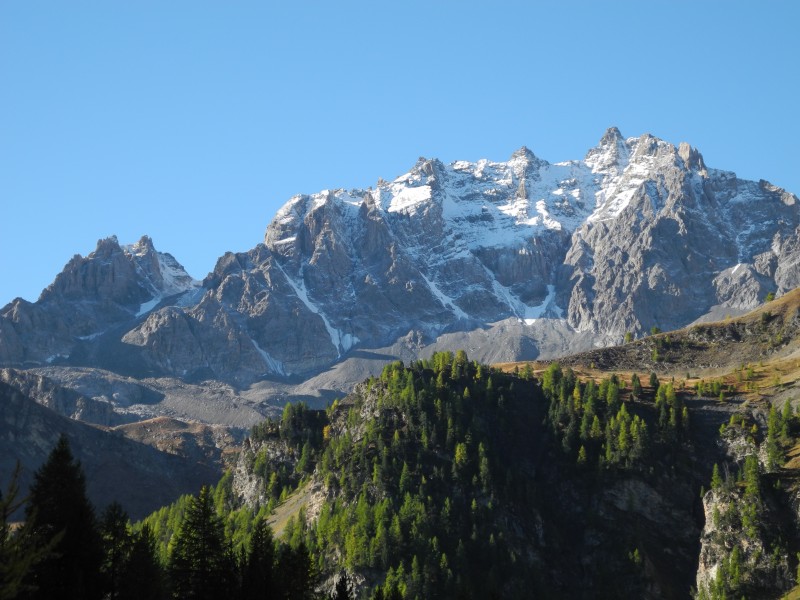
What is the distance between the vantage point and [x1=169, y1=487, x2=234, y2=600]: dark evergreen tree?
74125 mm

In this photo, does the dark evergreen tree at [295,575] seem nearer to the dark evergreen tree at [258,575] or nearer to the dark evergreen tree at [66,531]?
the dark evergreen tree at [258,575]

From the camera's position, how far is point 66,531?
5788cm

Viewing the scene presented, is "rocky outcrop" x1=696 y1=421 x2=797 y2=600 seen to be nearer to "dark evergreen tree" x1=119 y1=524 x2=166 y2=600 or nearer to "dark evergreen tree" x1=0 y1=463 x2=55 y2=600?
"dark evergreen tree" x1=119 y1=524 x2=166 y2=600

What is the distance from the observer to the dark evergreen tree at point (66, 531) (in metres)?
56.3

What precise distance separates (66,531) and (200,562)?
62.1 ft

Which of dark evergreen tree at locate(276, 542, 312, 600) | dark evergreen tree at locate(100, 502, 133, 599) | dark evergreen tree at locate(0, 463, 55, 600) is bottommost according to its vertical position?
dark evergreen tree at locate(276, 542, 312, 600)

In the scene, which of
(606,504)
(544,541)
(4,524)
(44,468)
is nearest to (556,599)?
(544,541)

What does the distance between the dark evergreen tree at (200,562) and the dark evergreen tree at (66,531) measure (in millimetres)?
14839

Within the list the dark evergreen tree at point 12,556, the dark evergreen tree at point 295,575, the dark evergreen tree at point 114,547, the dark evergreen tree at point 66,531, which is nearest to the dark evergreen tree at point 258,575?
the dark evergreen tree at point 295,575

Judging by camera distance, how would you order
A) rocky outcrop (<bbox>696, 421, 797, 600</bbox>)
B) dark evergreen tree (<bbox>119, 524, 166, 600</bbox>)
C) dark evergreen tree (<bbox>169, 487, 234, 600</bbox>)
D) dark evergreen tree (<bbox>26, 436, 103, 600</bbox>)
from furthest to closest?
rocky outcrop (<bbox>696, 421, 797, 600</bbox>)
dark evergreen tree (<bbox>169, 487, 234, 600</bbox>)
dark evergreen tree (<bbox>119, 524, 166, 600</bbox>)
dark evergreen tree (<bbox>26, 436, 103, 600</bbox>)

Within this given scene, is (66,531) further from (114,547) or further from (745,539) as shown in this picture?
A: (745,539)

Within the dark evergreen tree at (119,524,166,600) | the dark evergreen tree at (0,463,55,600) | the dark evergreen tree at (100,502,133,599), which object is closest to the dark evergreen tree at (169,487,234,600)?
the dark evergreen tree at (119,524,166,600)

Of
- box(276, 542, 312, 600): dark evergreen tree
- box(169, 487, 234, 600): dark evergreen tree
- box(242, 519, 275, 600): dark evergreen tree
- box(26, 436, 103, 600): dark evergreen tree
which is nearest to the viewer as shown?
box(26, 436, 103, 600): dark evergreen tree

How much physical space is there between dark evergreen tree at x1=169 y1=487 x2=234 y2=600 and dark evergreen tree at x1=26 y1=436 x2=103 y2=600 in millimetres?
14839
